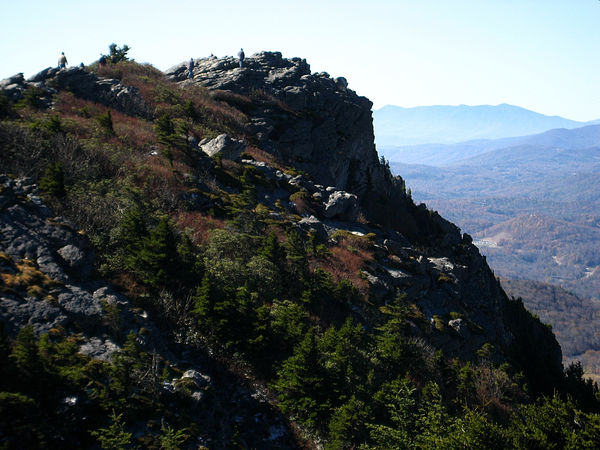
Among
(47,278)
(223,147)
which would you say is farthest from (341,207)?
(47,278)

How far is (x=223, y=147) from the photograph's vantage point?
3209cm

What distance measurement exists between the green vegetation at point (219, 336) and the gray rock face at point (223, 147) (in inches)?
103

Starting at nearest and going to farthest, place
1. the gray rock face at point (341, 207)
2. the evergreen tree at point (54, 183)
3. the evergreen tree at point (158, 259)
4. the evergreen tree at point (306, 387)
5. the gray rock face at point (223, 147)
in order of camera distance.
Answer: the evergreen tree at point (306, 387)
the evergreen tree at point (158, 259)
the evergreen tree at point (54, 183)
the gray rock face at point (223, 147)
the gray rock face at point (341, 207)

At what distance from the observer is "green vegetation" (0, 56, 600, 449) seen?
9578 mm

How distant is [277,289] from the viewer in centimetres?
1927

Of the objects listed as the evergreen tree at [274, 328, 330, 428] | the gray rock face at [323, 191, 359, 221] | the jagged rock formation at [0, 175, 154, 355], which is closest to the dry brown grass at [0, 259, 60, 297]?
the jagged rock formation at [0, 175, 154, 355]

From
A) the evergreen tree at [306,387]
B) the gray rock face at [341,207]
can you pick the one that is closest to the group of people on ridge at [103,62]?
the gray rock face at [341,207]

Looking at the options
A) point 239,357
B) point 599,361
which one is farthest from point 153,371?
point 599,361

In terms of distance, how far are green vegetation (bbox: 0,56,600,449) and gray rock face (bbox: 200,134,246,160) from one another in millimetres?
2611

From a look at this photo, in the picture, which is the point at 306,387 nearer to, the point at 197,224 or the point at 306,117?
the point at 197,224

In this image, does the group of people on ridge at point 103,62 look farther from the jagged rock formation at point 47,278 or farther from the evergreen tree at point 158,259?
the evergreen tree at point 158,259

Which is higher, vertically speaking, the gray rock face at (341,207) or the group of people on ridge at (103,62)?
the group of people on ridge at (103,62)

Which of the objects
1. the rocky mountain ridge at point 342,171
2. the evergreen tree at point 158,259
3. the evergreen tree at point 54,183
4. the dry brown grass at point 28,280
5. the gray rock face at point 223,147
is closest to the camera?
the dry brown grass at point 28,280

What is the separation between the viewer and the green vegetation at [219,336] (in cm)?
958
